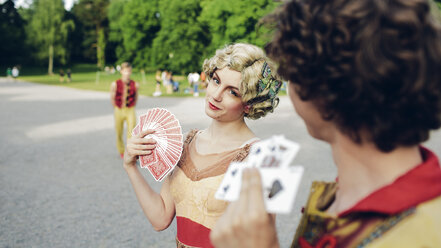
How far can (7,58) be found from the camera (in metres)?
58.7

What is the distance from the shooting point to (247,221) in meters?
0.86

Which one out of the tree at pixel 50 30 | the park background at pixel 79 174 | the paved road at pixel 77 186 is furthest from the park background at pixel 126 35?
the paved road at pixel 77 186

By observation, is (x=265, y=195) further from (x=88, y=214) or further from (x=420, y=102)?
(x=88, y=214)

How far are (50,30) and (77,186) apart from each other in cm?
5307

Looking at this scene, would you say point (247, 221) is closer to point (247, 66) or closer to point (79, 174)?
point (247, 66)

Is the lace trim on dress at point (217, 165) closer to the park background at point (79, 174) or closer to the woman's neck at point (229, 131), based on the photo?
the woman's neck at point (229, 131)

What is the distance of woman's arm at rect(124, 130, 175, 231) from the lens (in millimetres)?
1817

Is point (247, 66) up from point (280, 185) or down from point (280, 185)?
up

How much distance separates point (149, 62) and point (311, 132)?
5358cm

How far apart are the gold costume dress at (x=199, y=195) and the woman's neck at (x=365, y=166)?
88cm

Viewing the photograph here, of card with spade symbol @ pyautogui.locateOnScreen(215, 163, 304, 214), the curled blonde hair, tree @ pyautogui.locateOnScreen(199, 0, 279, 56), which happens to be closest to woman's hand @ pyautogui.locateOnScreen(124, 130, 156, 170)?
the curled blonde hair

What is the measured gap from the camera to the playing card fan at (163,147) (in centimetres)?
190

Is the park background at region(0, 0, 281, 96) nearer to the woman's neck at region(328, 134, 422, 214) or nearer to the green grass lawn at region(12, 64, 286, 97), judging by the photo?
the green grass lawn at region(12, 64, 286, 97)

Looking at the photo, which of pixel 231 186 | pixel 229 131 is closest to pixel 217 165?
pixel 229 131
